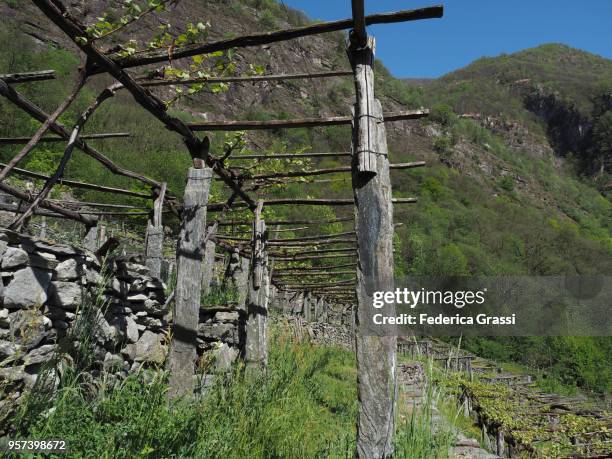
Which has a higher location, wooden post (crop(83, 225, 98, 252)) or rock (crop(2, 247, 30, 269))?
wooden post (crop(83, 225, 98, 252))

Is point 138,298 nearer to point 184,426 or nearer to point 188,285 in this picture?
point 188,285

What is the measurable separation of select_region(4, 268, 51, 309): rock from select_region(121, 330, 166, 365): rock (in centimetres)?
119

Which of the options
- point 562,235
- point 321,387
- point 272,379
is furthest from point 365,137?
point 562,235

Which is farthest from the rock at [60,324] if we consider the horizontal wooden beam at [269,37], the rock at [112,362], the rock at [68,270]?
the horizontal wooden beam at [269,37]

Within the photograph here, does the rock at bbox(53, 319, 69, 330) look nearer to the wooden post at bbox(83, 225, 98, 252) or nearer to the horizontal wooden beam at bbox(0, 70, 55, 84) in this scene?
the horizontal wooden beam at bbox(0, 70, 55, 84)

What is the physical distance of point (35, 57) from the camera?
33.5 meters

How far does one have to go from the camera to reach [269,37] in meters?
2.81

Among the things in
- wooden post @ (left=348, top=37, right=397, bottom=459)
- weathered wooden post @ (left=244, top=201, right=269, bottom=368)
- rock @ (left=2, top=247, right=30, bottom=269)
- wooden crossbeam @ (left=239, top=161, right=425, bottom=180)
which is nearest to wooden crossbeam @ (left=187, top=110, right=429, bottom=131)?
wooden post @ (left=348, top=37, right=397, bottom=459)

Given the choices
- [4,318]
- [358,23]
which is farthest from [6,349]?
[358,23]

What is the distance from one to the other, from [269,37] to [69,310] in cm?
243

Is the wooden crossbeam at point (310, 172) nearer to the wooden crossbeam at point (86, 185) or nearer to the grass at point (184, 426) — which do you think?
the wooden crossbeam at point (86, 185)

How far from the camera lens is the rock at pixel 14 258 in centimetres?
291

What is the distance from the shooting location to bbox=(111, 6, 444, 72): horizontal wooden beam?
103 inches

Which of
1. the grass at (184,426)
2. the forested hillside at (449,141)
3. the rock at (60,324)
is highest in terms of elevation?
the forested hillside at (449,141)
